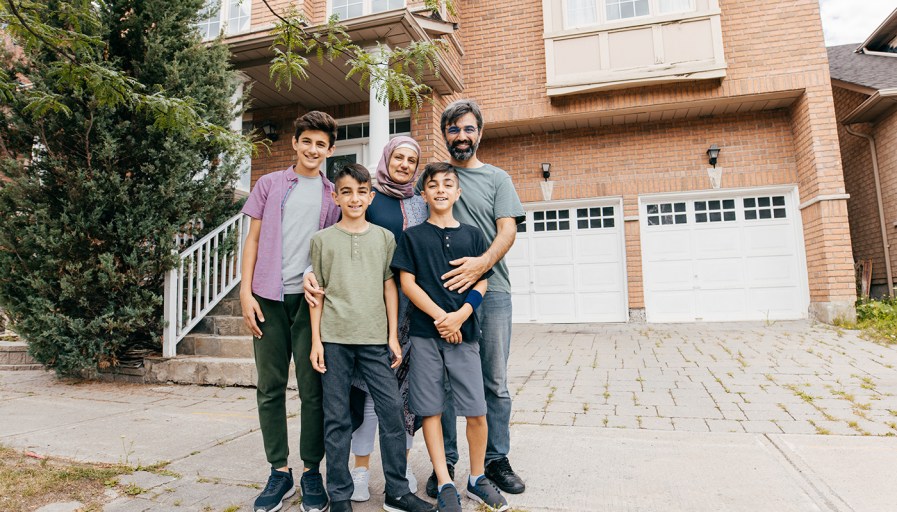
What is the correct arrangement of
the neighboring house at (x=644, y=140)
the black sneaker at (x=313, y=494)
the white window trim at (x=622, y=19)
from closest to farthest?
the black sneaker at (x=313, y=494), the neighboring house at (x=644, y=140), the white window trim at (x=622, y=19)

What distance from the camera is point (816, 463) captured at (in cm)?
245

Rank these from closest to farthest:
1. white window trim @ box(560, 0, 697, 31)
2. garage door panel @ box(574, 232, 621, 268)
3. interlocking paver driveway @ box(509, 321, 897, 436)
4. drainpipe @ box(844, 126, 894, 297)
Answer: interlocking paver driveway @ box(509, 321, 897, 436) < white window trim @ box(560, 0, 697, 31) < drainpipe @ box(844, 126, 894, 297) < garage door panel @ box(574, 232, 621, 268)

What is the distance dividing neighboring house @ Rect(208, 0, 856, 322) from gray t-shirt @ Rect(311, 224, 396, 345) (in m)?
5.65

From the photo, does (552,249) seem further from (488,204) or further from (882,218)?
(488,204)

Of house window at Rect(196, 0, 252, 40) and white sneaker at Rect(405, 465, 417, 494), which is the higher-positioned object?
house window at Rect(196, 0, 252, 40)

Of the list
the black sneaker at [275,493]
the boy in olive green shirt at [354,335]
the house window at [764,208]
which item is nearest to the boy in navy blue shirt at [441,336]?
the boy in olive green shirt at [354,335]

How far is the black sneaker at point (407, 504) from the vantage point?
2.03 metres

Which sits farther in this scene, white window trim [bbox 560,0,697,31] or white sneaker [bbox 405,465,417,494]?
white window trim [bbox 560,0,697,31]

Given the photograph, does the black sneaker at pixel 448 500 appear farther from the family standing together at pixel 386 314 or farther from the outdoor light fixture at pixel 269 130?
the outdoor light fixture at pixel 269 130

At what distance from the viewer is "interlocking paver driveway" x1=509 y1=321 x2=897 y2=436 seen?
3.25m

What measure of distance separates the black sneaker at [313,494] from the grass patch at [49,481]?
890mm

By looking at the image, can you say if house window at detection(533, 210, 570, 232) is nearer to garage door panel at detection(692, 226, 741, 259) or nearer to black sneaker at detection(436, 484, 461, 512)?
garage door panel at detection(692, 226, 741, 259)

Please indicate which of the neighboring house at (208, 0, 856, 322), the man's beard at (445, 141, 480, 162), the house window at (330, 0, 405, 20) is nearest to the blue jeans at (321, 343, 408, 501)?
the man's beard at (445, 141, 480, 162)

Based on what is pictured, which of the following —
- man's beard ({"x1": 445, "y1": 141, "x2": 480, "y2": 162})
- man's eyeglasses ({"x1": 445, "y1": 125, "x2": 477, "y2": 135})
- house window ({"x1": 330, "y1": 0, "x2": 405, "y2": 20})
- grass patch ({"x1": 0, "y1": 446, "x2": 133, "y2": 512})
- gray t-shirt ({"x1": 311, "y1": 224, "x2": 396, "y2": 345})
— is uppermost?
house window ({"x1": 330, "y1": 0, "x2": 405, "y2": 20})
